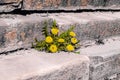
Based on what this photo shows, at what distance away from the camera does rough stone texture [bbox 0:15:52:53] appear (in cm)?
248

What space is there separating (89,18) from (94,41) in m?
0.27

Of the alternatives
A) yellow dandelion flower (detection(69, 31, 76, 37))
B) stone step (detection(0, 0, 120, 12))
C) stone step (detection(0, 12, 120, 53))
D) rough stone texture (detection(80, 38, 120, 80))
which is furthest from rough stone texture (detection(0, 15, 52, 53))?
rough stone texture (detection(80, 38, 120, 80))

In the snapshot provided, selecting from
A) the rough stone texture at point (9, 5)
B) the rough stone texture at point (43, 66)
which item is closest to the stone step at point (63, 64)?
the rough stone texture at point (43, 66)

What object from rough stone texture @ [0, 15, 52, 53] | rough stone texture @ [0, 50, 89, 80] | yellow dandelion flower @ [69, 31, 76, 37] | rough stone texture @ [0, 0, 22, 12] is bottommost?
rough stone texture @ [0, 50, 89, 80]

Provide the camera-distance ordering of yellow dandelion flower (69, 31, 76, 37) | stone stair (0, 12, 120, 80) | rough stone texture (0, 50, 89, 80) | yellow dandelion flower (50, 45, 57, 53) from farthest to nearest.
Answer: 1. yellow dandelion flower (69, 31, 76, 37)
2. yellow dandelion flower (50, 45, 57, 53)
3. stone stair (0, 12, 120, 80)
4. rough stone texture (0, 50, 89, 80)

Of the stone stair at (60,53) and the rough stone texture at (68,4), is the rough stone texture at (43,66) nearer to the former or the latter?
the stone stair at (60,53)

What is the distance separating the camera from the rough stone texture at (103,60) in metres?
2.85

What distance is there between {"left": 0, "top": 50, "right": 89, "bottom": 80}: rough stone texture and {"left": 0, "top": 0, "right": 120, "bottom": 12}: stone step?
0.42 meters

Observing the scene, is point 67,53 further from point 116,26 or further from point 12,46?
point 116,26

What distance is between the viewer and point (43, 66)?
238cm

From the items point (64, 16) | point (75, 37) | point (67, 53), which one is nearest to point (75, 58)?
point (67, 53)

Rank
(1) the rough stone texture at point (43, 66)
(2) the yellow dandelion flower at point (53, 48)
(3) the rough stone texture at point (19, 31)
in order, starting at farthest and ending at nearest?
1. (2) the yellow dandelion flower at point (53, 48)
2. (3) the rough stone texture at point (19, 31)
3. (1) the rough stone texture at point (43, 66)

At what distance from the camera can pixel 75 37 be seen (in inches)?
118

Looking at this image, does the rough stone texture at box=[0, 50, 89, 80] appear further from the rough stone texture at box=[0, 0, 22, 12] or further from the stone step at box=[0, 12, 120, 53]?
the rough stone texture at box=[0, 0, 22, 12]
